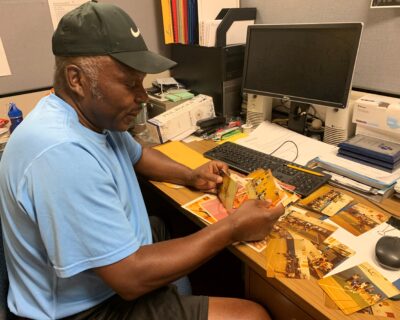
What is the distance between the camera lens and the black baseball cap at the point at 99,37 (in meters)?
0.77

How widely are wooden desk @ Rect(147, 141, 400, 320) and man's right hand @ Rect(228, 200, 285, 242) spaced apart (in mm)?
41

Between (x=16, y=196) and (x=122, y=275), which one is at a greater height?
(x=16, y=196)

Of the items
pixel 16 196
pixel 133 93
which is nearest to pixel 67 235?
pixel 16 196

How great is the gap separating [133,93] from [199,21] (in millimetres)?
1079

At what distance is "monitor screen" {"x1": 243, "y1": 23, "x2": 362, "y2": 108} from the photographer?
1.29 meters

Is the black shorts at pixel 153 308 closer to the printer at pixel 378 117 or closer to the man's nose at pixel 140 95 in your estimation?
the man's nose at pixel 140 95

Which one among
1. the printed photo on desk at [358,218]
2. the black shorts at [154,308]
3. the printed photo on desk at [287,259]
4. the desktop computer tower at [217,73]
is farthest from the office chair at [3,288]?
the desktop computer tower at [217,73]

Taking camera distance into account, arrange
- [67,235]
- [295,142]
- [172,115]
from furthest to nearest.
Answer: [172,115] → [295,142] → [67,235]

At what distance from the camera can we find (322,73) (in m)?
1.37

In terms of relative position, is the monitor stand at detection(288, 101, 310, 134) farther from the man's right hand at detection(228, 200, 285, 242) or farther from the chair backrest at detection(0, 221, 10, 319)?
the chair backrest at detection(0, 221, 10, 319)

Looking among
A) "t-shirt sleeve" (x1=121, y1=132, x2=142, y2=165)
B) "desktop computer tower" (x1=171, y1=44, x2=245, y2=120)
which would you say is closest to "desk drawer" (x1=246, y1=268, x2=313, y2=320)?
"t-shirt sleeve" (x1=121, y1=132, x2=142, y2=165)

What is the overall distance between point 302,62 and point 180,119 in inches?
23.8

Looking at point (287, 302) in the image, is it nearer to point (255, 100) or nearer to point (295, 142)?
point (295, 142)

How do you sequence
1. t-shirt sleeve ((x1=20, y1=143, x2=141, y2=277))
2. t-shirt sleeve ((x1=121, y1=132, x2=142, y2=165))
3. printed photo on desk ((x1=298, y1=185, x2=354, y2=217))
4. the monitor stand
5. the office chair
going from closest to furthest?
t-shirt sleeve ((x1=20, y1=143, x2=141, y2=277))
the office chair
printed photo on desk ((x1=298, y1=185, x2=354, y2=217))
t-shirt sleeve ((x1=121, y1=132, x2=142, y2=165))
the monitor stand
